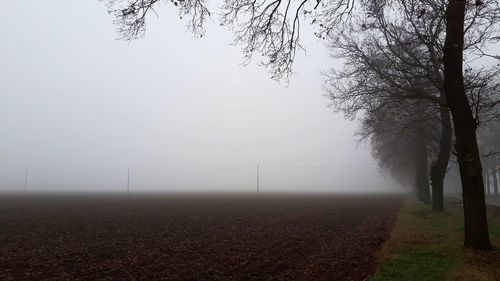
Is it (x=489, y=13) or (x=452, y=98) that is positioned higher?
(x=489, y=13)

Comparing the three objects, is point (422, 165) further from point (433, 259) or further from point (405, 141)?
point (433, 259)

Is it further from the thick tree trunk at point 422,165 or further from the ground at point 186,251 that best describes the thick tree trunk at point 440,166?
the ground at point 186,251

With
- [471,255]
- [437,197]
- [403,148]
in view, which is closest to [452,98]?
[471,255]

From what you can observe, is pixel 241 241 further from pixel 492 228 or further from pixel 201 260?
pixel 492 228

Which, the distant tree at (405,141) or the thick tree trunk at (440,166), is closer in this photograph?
the thick tree trunk at (440,166)

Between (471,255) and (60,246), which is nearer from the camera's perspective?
(471,255)

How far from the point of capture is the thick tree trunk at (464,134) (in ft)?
40.0

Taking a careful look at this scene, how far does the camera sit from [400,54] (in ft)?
65.8

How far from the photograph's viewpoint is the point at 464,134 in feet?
40.3

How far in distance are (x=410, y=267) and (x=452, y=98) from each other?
490cm

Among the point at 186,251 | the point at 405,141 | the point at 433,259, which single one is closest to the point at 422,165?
the point at 405,141

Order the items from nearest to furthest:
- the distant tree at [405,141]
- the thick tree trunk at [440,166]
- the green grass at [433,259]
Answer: the green grass at [433,259]
the thick tree trunk at [440,166]
the distant tree at [405,141]

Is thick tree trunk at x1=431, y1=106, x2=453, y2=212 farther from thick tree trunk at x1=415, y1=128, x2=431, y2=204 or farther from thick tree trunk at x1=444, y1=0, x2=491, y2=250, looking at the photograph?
thick tree trunk at x1=444, y1=0, x2=491, y2=250

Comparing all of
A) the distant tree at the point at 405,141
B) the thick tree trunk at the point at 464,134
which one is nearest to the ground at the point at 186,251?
the thick tree trunk at the point at 464,134
